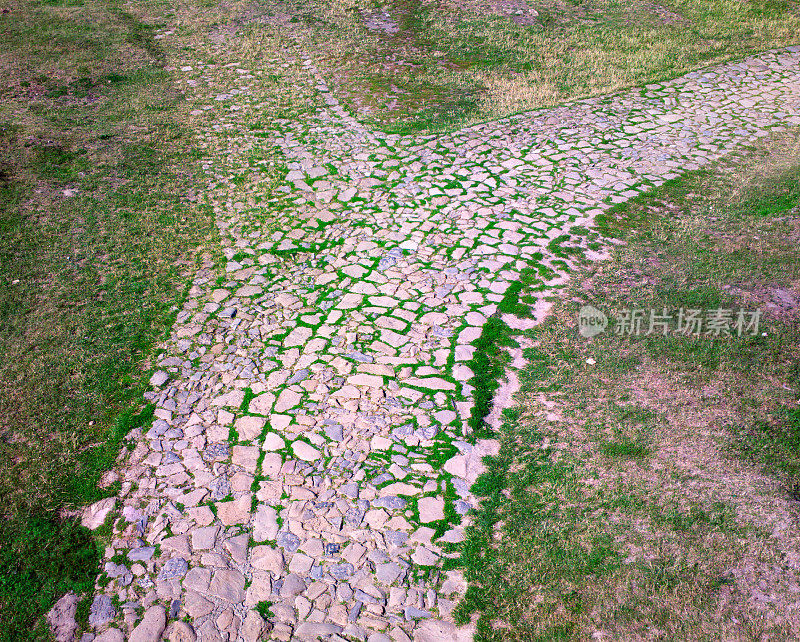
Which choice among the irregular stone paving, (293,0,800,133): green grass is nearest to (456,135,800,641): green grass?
the irregular stone paving

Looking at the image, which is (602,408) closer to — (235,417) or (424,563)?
(424,563)

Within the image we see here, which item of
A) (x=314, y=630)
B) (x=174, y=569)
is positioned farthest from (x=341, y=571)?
(x=174, y=569)

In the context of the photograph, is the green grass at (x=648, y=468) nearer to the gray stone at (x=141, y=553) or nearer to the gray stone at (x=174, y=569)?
the gray stone at (x=174, y=569)

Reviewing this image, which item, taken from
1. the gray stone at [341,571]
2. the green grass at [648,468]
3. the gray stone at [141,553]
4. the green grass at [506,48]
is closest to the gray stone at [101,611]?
the gray stone at [141,553]

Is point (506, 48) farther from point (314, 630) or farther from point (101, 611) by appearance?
point (101, 611)

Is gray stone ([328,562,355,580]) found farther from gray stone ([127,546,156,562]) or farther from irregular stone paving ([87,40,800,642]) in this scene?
gray stone ([127,546,156,562])

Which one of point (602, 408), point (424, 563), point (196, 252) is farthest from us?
point (196, 252)

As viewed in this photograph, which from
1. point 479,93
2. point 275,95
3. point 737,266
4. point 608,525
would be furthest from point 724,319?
point 275,95
